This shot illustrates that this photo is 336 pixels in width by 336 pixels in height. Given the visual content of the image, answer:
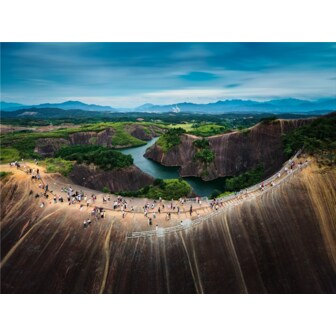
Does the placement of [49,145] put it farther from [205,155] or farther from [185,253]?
[185,253]

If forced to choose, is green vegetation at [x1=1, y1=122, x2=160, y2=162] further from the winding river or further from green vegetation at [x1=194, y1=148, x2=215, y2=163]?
green vegetation at [x1=194, y1=148, x2=215, y2=163]

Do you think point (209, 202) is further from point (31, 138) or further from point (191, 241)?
point (31, 138)

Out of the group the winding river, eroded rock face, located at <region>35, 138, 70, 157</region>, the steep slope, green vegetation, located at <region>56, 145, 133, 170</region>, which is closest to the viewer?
the steep slope

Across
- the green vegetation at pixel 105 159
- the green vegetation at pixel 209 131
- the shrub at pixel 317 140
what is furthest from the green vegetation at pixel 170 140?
the shrub at pixel 317 140

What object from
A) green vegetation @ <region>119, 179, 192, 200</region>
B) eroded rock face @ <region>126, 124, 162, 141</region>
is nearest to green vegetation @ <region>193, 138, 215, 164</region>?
green vegetation @ <region>119, 179, 192, 200</region>

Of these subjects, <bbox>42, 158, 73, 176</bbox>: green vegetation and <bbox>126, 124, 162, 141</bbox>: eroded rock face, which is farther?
<bbox>126, 124, 162, 141</bbox>: eroded rock face
